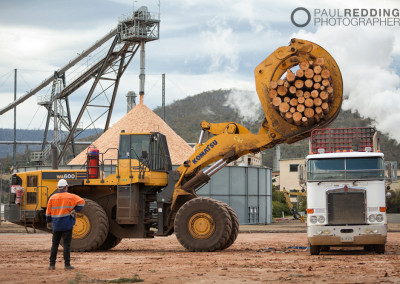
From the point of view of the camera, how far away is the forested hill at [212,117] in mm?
121150

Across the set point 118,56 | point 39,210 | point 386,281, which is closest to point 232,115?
point 118,56

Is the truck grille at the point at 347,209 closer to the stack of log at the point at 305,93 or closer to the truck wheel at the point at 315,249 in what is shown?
the truck wheel at the point at 315,249

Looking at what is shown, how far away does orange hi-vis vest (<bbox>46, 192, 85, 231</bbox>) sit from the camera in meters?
15.1

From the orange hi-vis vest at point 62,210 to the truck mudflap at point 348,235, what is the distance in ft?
21.6

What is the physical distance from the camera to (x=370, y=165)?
18.8 meters

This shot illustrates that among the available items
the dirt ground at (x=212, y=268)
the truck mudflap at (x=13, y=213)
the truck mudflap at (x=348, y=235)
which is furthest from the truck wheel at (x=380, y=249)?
the truck mudflap at (x=13, y=213)

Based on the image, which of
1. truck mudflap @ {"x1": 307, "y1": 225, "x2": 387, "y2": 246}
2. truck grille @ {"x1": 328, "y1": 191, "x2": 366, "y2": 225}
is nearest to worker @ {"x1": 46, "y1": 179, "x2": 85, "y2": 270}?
truck mudflap @ {"x1": 307, "y1": 225, "x2": 387, "y2": 246}

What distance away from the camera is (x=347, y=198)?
61.2 feet

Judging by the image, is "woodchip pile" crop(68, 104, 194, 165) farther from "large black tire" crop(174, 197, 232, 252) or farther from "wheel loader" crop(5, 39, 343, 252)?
"large black tire" crop(174, 197, 232, 252)

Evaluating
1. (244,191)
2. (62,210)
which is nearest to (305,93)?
(62,210)

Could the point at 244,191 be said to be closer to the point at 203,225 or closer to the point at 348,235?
the point at 203,225

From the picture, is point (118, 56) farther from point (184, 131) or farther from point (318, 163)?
point (184, 131)

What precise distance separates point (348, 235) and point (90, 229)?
7.88 metres

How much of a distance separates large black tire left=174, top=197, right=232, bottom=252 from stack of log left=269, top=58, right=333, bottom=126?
3505mm
